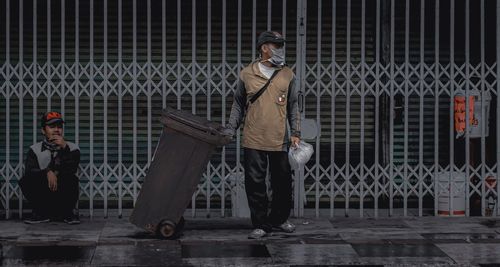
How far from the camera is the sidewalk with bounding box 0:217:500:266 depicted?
986 cm

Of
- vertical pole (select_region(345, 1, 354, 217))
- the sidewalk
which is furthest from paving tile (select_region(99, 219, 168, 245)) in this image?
vertical pole (select_region(345, 1, 354, 217))

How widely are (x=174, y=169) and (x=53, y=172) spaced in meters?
1.64

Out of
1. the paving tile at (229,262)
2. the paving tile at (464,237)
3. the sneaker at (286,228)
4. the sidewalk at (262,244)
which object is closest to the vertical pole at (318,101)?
the sidewalk at (262,244)

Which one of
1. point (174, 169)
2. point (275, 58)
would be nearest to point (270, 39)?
point (275, 58)

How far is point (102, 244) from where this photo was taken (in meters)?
10.7

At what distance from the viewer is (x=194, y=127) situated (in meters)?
10.8

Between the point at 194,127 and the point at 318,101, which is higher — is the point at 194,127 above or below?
below

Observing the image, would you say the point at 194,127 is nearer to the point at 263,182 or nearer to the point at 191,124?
the point at 191,124

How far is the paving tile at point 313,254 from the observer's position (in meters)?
9.85

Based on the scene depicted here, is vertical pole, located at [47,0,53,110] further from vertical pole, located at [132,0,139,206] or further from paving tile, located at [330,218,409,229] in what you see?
paving tile, located at [330,218,409,229]

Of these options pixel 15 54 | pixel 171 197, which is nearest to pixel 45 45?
pixel 15 54

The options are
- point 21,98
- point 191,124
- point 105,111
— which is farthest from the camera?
point 105,111

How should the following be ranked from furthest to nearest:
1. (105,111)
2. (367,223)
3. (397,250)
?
(105,111) → (367,223) → (397,250)

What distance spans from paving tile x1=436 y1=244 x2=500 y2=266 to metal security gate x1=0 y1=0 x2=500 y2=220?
2.06 m
